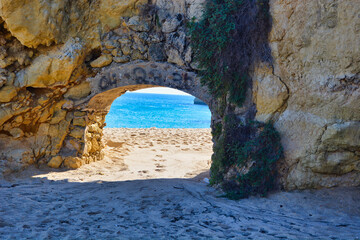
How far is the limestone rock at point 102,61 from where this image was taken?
5.72 meters

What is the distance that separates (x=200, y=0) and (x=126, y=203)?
3625 millimetres

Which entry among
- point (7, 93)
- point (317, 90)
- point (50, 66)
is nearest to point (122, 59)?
point (50, 66)

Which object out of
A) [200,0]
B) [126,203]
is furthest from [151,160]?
[200,0]

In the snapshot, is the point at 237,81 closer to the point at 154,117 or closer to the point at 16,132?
the point at 16,132

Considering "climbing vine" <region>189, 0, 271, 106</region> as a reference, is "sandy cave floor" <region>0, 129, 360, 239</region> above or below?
below

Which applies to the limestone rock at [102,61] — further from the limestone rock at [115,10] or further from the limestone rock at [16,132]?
the limestone rock at [16,132]

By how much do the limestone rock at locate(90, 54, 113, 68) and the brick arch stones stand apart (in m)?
0.10

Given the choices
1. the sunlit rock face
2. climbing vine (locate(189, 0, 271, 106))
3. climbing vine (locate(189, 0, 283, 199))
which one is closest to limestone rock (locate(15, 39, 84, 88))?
the sunlit rock face

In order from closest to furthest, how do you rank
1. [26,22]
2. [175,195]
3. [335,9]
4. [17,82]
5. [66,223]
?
[66,223]
[335,9]
[175,195]
[26,22]
[17,82]

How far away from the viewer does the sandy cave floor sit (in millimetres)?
2961

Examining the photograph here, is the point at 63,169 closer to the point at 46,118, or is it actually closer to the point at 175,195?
the point at 46,118

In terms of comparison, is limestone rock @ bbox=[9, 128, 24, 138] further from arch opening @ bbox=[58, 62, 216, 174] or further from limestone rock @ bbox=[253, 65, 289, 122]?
limestone rock @ bbox=[253, 65, 289, 122]

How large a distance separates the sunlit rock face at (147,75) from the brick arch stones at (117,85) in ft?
0.06

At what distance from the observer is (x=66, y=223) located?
3209 mm
